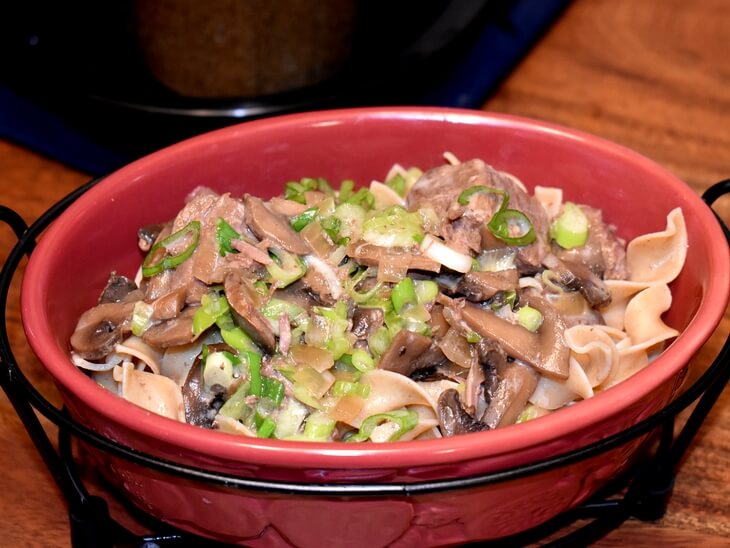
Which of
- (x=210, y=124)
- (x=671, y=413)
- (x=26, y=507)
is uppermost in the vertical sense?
(x=671, y=413)

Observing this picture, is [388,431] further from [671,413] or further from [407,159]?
[407,159]

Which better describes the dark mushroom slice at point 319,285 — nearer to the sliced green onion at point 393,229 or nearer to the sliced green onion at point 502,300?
the sliced green onion at point 393,229

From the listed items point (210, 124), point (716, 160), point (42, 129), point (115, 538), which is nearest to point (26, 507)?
point (115, 538)

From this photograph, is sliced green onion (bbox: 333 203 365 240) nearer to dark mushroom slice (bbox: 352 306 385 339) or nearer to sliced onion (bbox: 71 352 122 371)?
dark mushroom slice (bbox: 352 306 385 339)

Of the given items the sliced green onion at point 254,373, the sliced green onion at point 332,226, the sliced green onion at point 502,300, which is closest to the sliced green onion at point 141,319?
the sliced green onion at point 254,373

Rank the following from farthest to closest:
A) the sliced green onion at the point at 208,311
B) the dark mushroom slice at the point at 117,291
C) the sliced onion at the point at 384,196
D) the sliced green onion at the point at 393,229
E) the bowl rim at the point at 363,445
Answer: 1. the sliced onion at the point at 384,196
2. the dark mushroom slice at the point at 117,291
3. the sliced green onion at the point at 393,229
4. the sliced green onion at the point at 208,311
5. the bowl rim at the point at 363,445
